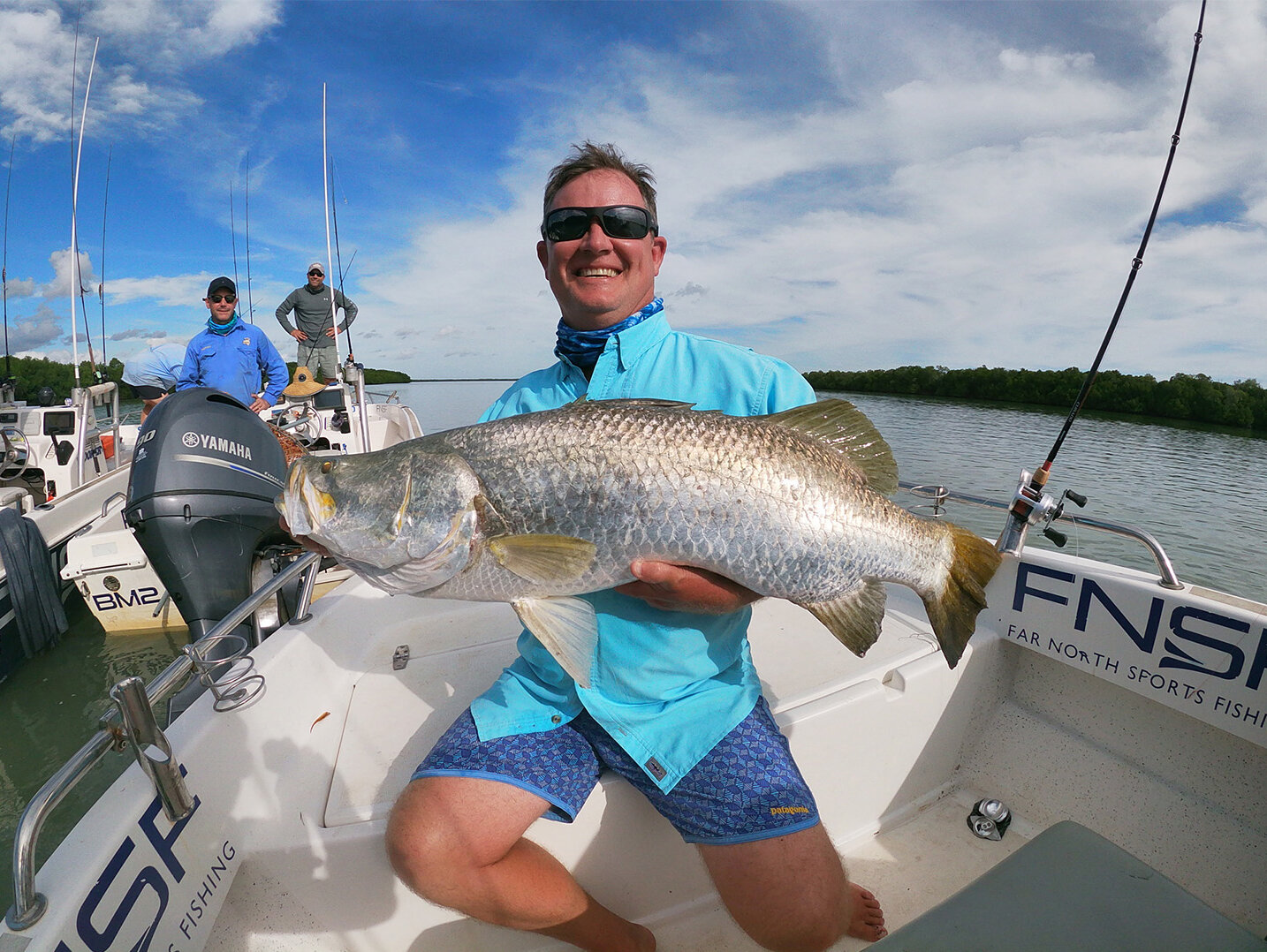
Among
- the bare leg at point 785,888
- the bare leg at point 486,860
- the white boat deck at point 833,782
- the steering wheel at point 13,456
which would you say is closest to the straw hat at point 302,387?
the steering wheel at point 13,456

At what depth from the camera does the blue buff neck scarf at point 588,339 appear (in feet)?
8.20

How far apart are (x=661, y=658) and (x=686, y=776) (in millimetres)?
404

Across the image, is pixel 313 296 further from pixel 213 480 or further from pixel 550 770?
pixel 550 770

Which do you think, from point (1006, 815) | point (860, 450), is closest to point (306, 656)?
point (860, 450)

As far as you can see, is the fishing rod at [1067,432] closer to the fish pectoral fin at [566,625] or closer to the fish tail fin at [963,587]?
the fish tail fin at [963,587]

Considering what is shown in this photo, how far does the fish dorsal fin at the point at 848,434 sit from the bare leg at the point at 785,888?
1.23 metres

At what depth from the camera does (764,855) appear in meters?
2.07

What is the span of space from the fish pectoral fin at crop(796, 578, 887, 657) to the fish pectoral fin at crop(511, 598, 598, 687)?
0.70m

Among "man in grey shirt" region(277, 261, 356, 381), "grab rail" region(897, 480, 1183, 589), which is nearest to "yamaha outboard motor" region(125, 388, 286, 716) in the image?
"grab rail" region(897, 480, 1183, 589)

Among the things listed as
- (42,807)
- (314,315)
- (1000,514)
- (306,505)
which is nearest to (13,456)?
(314,315)

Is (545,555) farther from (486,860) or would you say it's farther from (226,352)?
(226,352)

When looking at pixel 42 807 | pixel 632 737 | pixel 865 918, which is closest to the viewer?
pixel 42 807

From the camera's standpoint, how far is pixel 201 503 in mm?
3789

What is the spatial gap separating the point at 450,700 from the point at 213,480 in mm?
2167
